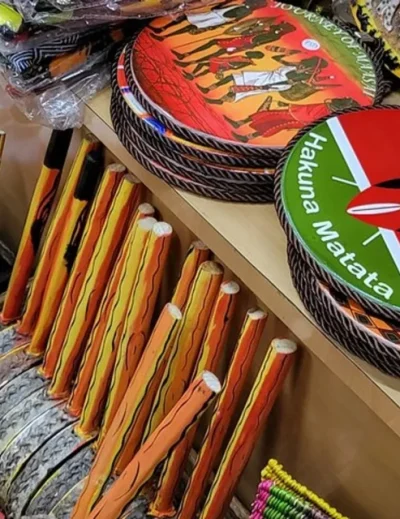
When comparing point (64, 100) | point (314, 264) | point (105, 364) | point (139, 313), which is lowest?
point (105, 364)

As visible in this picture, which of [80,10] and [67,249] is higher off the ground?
[80,10]

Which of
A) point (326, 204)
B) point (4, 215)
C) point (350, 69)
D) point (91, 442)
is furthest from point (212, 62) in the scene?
point (4, 215)

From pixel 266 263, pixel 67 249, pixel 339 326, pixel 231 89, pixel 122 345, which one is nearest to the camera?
pixel 339 326

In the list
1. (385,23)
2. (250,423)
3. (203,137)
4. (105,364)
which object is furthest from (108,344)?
(385,23)

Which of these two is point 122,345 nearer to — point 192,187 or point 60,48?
point 192,187

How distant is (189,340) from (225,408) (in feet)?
0.30

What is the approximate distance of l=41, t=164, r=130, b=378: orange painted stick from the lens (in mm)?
1079

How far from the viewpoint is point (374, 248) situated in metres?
0.77

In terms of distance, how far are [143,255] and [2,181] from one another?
0.57m

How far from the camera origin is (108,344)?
110cm

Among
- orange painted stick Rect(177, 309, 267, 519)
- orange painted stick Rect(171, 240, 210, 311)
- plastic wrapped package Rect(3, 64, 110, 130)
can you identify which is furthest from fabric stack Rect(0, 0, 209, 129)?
orange painted stick Rect(177, 309, 267, 519)

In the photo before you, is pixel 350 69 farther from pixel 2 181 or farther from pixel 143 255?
pixel 2 181

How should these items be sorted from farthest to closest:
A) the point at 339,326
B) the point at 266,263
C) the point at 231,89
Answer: the point at 231,89, the point at 266,263, the point at 339,326

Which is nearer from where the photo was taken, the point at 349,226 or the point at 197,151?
the point at 349,226
